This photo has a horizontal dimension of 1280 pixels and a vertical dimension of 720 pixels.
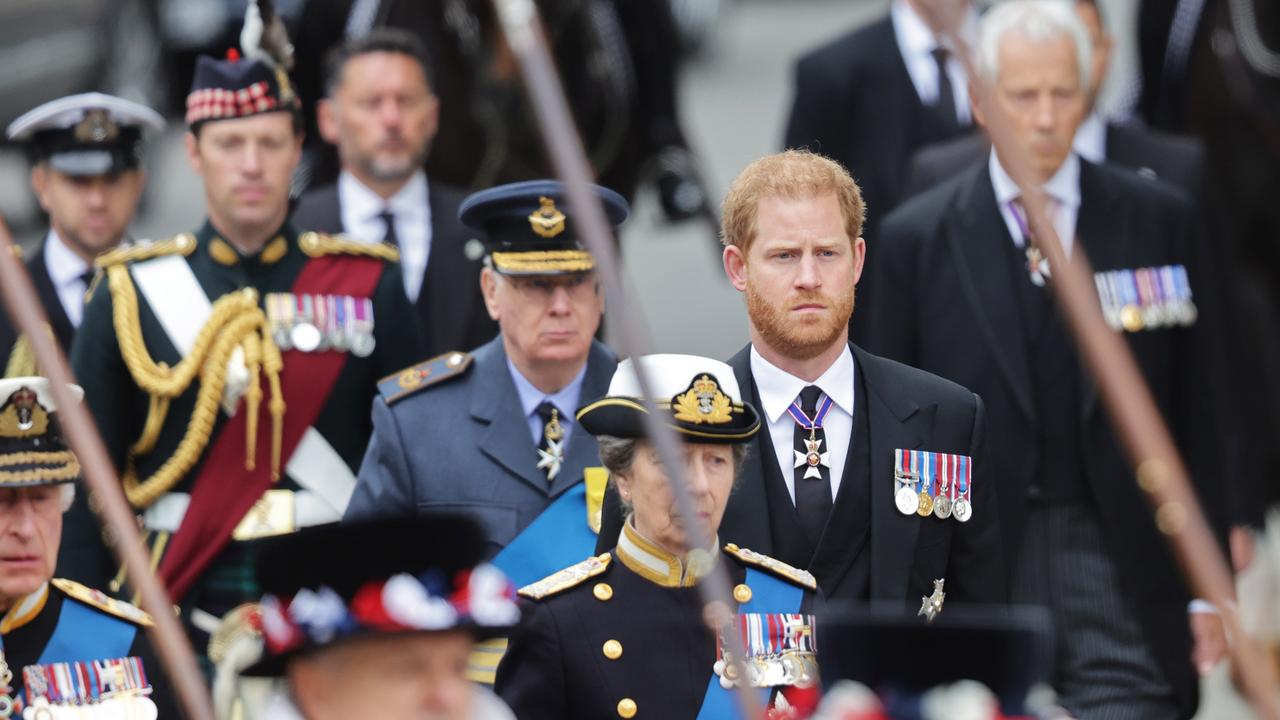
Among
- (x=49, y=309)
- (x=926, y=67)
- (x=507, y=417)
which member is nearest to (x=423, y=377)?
(x=507, y=417)

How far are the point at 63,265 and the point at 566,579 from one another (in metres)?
2.71

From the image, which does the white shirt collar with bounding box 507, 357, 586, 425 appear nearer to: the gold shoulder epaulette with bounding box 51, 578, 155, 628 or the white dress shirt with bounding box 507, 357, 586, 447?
the white dress shirt with bounding box 507, 357, 586, 447

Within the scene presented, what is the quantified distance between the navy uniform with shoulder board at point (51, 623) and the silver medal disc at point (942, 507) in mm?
1439

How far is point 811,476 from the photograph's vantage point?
6145 millimetres

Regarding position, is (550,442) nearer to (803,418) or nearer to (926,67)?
(803,418)

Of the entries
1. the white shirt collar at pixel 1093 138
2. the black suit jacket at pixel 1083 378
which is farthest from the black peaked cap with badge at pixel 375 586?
the white shirt collar at pixel 1093 138

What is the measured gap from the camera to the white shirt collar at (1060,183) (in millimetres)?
7277

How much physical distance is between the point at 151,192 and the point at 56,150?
17.0 ft

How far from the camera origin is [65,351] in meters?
8.07

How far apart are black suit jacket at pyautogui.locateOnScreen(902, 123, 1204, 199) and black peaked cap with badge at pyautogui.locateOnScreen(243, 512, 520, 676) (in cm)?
344

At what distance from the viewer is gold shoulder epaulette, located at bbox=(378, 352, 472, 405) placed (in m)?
6.93

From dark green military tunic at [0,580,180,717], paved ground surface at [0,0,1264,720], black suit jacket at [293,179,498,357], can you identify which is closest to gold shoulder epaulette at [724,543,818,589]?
dark green military tunic at [0,580,180,717]

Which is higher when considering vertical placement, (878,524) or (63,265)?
(63,265)

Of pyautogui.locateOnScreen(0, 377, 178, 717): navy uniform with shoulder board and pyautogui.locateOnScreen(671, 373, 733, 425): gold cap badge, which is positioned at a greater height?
pyautogui.locateOnScreen(671, 373, 733, 425): gold cap badge
